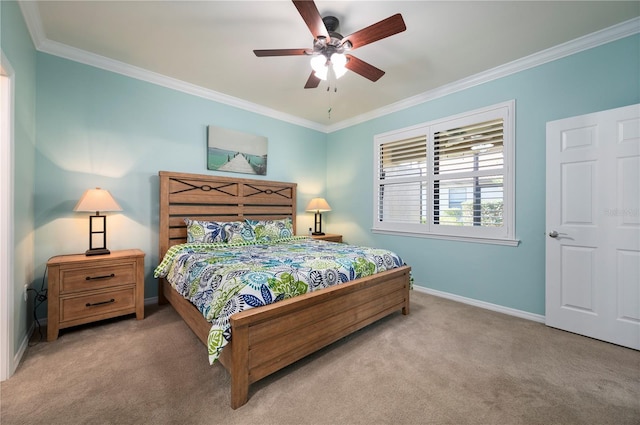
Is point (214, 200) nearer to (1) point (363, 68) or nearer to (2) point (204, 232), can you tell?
(2) point (204, 232)

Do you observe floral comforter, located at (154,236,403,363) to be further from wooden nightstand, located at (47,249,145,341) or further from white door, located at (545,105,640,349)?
white door, located at (545,105,640,349)

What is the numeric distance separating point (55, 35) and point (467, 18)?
3.87m

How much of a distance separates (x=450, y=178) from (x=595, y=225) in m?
1.45

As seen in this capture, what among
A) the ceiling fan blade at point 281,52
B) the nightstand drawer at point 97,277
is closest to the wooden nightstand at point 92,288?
the nightstand drawer at point 97,277

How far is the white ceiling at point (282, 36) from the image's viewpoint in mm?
2158

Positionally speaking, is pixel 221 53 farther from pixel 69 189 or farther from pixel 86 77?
pixel 69 189

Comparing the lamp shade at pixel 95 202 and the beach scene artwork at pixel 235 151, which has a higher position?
the beach scene artwork at pixel 235 151

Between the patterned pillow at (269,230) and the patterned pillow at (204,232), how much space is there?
45cm

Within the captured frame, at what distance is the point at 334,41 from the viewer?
2.14 m

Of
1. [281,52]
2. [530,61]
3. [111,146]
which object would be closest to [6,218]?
[111,146]

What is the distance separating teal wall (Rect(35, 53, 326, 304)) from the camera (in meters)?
2.65

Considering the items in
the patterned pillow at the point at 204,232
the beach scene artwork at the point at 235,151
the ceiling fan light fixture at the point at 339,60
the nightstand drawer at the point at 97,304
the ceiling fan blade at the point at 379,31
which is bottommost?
the nightstand drawer at the point at 97,304

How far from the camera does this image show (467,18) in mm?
2248

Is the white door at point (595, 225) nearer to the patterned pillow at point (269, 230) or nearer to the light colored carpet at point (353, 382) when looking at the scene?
the light colored carpet at point (353, 382)
